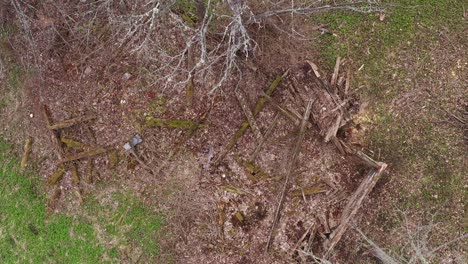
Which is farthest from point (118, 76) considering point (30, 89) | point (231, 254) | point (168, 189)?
point (231, 254)

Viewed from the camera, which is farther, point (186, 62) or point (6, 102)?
point (6, 102)

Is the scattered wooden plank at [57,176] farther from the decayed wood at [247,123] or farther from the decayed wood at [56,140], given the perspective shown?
the decayed wood at [247,123]

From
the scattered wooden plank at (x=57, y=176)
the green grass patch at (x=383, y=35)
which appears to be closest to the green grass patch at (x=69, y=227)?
the scattered wooden plank at (x=57, y=176)

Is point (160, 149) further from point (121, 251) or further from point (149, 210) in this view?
point (121, 251)

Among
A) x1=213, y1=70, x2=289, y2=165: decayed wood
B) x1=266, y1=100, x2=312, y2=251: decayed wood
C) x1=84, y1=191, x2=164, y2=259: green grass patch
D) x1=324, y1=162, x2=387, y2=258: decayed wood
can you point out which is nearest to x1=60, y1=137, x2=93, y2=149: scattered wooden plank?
x1=84, y1=191, x2=164, y2=259: green grass patch

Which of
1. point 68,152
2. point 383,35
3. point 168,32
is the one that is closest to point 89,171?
point 68,152

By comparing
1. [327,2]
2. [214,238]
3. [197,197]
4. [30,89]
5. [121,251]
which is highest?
[327,2]

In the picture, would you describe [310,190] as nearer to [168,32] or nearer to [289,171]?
[289,171]
